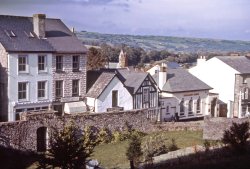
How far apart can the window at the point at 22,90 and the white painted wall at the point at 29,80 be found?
257 millimetres

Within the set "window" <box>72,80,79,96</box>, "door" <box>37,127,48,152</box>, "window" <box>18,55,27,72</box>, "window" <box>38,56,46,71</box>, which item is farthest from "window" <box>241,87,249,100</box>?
"door" <box>37,127,48,152</box>

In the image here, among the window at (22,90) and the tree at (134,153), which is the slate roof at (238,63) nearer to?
the window at (22,90)

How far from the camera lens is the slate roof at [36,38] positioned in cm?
3084

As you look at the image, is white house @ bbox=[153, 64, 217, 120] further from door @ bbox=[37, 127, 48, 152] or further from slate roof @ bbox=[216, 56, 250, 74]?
door @ bbox=[37, 127, 48, 152]

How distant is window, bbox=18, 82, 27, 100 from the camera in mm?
31109

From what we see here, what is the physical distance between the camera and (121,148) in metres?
28.4

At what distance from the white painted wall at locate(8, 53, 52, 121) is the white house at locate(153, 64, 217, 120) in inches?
444

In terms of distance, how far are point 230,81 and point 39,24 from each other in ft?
72.4

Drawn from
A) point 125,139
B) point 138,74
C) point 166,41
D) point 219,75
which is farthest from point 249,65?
point 166,41

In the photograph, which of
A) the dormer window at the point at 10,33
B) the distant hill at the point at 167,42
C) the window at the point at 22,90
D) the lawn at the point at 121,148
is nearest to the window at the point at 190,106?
the lawn at the point at 121,148

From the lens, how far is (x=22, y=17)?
3375cm

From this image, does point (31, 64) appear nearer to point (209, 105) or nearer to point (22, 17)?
point (22, 17)

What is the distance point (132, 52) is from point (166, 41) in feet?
277

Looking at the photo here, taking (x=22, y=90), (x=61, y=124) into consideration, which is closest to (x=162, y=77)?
(x=22, y=90)
